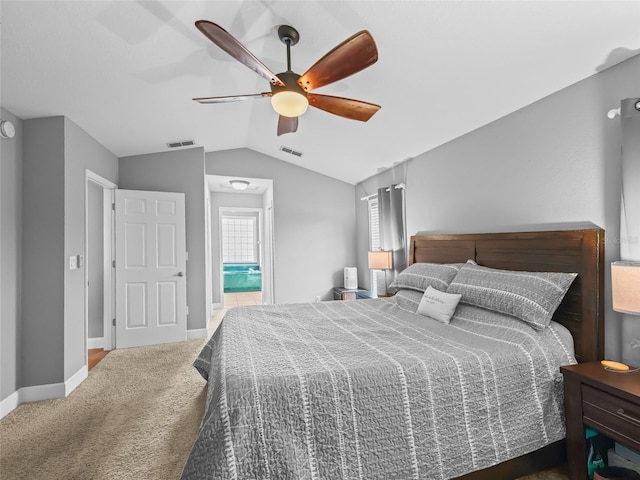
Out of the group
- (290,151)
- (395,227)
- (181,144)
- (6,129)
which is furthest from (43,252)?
(395,227)

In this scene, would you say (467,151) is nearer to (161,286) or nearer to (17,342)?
(161,286)

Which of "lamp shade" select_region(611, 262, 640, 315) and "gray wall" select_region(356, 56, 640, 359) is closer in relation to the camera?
"lamp shade" select_region(611, 262, 640, 315)

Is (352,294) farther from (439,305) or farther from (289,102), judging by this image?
(289,102)

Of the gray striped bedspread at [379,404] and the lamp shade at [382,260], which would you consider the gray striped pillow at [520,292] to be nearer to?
the gray striped bedspread at [379,404]

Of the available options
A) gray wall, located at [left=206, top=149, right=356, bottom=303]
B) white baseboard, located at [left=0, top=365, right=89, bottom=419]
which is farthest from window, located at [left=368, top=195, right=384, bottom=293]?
white baseboard, located at [left=0, top=365, right=89, bottom=419]

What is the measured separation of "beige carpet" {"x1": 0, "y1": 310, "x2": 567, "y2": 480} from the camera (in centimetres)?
184

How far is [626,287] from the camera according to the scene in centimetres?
161

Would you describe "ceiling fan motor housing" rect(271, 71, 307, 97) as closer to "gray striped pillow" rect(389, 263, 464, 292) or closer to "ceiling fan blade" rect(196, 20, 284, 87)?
"ceiling fan blade" rect(196, 20, 284, 87)

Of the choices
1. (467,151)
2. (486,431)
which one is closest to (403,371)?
(486,431)

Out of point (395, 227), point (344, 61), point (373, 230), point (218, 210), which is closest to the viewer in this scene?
point (344, 61)

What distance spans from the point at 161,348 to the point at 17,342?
1.55m

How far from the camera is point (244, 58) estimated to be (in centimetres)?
169

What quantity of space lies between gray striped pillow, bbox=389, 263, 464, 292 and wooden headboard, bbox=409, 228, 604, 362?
1.07ft

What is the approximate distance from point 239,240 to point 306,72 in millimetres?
8898
